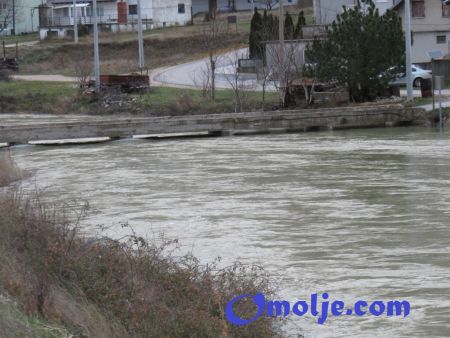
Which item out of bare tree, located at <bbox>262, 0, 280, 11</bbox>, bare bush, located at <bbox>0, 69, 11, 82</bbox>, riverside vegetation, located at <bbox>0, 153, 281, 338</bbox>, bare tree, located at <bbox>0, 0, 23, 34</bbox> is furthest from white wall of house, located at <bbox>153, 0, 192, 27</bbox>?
riverside vegetation, located at <bbox>0, 153, 281, 338</bbox>

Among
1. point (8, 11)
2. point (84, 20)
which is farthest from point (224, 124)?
point (8, 11)

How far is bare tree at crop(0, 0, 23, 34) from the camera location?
99.8 meters

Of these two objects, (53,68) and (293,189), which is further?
(53,68)

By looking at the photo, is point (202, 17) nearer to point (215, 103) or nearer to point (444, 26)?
point (444, 26)

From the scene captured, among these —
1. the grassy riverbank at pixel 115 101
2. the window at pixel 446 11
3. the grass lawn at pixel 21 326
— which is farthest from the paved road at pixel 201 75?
the grass lawn at pixel 21 326

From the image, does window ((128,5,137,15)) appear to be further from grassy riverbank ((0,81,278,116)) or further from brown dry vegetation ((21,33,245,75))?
grassy riverbank ((0,81,278,116))

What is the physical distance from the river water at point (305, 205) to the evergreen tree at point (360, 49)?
560cm

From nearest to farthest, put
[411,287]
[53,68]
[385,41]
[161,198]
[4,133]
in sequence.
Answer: [411,287], [161,198], [4,133], [385,41], [53,68]

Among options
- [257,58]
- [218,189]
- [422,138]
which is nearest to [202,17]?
[257,58]

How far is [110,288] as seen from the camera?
10.3m

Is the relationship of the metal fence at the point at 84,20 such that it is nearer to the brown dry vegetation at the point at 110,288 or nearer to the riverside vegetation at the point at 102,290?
the riverside vegetation at the point at 102,290

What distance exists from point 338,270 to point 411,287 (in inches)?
57.8

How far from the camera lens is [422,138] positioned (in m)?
35.7
